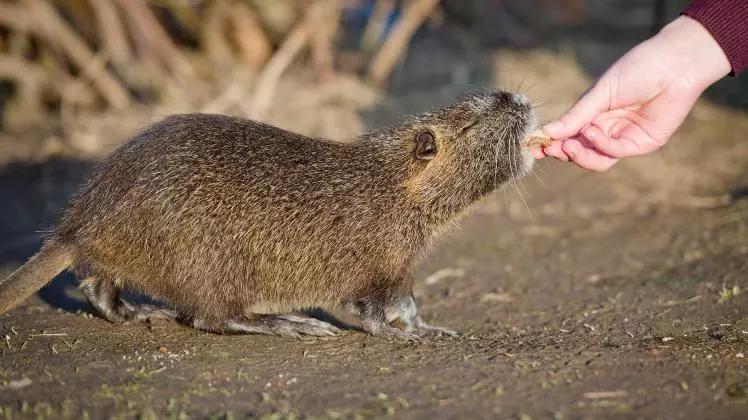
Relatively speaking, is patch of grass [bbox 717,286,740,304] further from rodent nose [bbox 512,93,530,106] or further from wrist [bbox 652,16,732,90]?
rodent nose [bbox 512,93,530,106]

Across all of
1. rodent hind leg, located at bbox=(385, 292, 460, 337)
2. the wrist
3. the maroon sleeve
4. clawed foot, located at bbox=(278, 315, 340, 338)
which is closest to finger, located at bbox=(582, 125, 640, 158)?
A: the wrist

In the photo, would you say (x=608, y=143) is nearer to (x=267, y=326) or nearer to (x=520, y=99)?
(x=520, y=99)

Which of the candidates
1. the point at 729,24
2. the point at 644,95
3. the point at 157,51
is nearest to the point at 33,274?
the point at 644,95

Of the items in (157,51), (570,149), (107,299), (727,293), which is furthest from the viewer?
(157,51)

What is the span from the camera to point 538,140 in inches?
185

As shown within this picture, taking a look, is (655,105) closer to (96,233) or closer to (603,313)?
(603,313)

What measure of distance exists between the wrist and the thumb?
0.39m

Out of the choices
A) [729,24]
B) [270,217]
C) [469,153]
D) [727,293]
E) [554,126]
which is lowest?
[727,293]

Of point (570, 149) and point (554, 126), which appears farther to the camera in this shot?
point (570, 149)

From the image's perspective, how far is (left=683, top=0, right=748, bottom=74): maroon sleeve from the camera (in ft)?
14.4

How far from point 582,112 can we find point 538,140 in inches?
11.8

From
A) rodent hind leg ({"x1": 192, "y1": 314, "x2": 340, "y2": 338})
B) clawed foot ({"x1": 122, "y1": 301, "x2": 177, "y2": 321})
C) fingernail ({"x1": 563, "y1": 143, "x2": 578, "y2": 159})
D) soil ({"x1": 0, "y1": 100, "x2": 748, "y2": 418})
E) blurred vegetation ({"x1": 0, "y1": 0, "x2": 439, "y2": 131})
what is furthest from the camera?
blurred vegetation ({"x1": 0, "y1": 0, "x2": 439, "y2": 131})

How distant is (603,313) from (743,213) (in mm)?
2383

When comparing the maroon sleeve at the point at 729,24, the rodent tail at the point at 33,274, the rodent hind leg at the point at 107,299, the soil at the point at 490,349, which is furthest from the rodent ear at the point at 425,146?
the rodent tail at the point at 33,274
